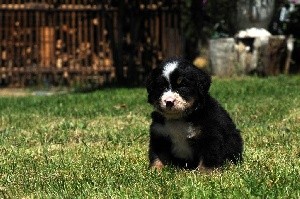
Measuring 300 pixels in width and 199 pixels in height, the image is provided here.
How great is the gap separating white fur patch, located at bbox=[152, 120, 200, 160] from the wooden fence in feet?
42.2

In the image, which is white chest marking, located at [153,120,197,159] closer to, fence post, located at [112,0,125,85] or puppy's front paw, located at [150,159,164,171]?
puppy's front paw, located at [150,159,164,171]

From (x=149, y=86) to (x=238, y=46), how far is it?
39.7 feet

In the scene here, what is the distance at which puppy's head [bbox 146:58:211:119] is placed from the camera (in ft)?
17.9

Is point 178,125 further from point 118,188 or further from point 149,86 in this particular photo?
point 118,188

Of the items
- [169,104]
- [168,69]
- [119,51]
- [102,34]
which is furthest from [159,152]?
[102,34]

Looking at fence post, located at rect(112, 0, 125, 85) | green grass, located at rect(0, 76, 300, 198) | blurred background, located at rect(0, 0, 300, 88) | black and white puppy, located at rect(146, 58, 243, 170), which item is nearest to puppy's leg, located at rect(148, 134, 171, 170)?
black and white puppy, located at rect(146, 58, 243, 170)

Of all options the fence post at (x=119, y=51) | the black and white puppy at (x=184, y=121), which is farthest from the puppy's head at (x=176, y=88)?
the fence post at (x=119, y=51)

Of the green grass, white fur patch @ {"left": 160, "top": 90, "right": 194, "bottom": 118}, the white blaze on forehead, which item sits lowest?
the green grass

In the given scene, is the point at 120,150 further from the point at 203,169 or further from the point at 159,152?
the point at 203,169

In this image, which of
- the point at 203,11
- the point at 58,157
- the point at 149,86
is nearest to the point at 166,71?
the point at 149,86

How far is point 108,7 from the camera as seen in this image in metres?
18.6

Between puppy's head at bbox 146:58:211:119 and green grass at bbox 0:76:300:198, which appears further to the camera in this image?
puppy's head at bbox 146:58:211:119

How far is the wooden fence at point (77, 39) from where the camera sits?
735 inches

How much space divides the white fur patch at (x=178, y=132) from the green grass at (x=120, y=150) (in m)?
0.18
